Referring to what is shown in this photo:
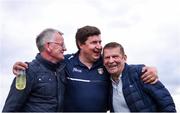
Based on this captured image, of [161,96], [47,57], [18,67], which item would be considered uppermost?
[47,57]

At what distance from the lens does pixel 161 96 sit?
6.84 m

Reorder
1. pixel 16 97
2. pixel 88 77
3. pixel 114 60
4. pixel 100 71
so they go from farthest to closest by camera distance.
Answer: pixel 100 71, pixel 88 77, pixel 114 60, pixel 16 97

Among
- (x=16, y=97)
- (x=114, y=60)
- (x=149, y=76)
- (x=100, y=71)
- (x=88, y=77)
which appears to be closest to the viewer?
(x=16, y=97)

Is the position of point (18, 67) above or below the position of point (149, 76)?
above

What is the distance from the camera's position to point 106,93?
24.1 feet

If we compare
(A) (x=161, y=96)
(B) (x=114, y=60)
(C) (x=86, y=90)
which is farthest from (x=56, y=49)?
(A) (x=161, y=96)

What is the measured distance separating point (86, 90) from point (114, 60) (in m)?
0.64

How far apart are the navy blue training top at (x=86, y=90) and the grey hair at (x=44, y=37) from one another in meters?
0.58

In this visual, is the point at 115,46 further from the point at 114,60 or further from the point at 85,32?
the point at 85,32

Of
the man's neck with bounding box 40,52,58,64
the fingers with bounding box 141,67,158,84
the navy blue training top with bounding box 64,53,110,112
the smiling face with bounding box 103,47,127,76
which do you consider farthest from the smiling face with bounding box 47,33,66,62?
the fingers with bounding box 141,67,158,84

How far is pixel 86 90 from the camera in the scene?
285 inches

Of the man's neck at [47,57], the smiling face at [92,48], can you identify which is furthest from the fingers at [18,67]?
the smiling face at [92,48]

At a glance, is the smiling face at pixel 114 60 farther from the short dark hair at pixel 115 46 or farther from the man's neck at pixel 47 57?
the man's neck at pixel 47 57

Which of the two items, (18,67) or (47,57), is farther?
(47,57)
